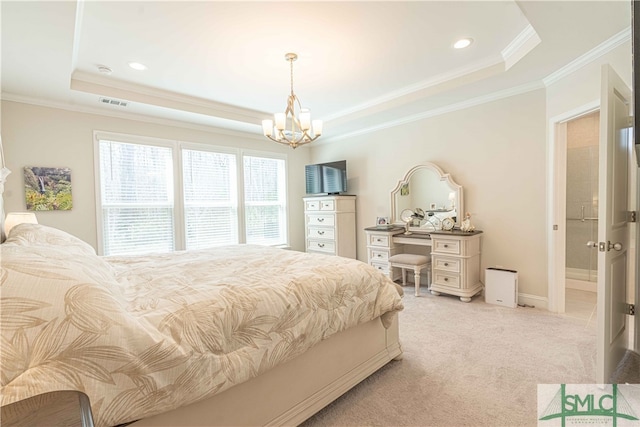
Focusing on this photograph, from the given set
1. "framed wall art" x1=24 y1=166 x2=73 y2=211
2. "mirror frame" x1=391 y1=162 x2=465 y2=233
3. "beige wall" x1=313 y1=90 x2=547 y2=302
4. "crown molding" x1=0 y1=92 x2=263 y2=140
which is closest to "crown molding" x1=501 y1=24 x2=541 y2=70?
"beige wall" x1=313 y1=90 x2=547 y2=302

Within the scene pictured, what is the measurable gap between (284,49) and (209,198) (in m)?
2.78

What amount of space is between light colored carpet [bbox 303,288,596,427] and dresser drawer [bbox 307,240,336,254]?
2.10m

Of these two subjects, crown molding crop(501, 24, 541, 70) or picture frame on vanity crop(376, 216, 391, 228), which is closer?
crown molding crop(501, 24, 541, 70)

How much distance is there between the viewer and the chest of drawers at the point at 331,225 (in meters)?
4.97

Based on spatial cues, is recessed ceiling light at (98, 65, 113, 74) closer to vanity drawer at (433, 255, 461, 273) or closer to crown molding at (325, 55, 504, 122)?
crown molding at (325, 55, 504, 122)

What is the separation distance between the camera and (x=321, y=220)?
5188 mm

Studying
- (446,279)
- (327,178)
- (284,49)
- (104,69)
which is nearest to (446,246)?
(446,279)

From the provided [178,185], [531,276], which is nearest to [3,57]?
[178,185]

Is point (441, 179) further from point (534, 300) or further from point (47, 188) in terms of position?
point (47, 188)

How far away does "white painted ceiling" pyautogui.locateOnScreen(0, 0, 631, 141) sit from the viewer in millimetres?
2111

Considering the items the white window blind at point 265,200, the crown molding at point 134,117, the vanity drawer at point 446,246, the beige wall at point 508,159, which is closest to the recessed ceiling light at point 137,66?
the crown molding at point 134,117

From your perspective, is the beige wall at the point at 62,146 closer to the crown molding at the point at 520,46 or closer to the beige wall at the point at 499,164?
the beige wall at the point at 499,164

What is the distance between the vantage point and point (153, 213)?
4141 millimetres

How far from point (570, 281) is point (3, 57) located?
686 centimetres
